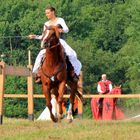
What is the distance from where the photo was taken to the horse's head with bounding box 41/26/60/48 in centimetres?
1423

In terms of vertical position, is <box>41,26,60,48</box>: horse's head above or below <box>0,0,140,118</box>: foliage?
below

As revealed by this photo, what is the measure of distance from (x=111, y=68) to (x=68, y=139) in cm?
7577

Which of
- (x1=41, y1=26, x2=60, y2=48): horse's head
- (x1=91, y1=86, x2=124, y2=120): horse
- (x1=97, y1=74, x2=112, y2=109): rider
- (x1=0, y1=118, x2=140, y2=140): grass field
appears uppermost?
(x1=41, y1=26, x2=60, y2=48): horse's head

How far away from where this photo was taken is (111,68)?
3401 inches

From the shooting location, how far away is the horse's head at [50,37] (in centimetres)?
1423

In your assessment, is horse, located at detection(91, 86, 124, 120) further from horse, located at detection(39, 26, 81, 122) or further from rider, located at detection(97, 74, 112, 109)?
horse, located at detection(39, 26, 81, 122)

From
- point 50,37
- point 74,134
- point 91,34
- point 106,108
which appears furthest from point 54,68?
point 91,34

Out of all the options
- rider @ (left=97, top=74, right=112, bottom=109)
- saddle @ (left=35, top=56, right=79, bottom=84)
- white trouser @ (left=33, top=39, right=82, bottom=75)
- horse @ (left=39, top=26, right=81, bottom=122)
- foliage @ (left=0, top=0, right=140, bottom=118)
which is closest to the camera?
horse @ (left=39, top=26, right=81, bottom=122)

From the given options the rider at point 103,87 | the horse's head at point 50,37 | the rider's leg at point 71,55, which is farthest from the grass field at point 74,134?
the rider at point 103,87

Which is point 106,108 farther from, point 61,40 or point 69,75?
point 61,40

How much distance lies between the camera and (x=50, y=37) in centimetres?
1434

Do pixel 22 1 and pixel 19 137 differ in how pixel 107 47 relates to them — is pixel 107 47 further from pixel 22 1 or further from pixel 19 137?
pixel 19 137

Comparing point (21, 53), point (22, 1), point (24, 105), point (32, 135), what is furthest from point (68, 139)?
point (22, 1)

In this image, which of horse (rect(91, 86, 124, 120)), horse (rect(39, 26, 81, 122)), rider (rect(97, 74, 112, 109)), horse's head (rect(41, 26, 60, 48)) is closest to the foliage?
horse (rect(91, 86, 124, 120))
